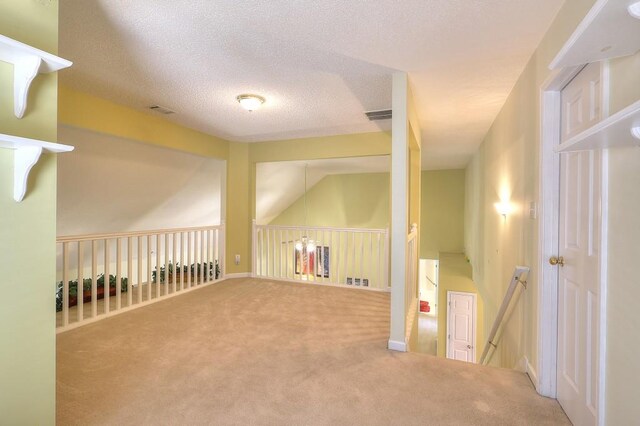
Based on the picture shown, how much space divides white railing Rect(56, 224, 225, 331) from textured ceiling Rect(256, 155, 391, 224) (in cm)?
212

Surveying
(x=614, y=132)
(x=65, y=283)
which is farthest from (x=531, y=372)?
(x=65, y=283)

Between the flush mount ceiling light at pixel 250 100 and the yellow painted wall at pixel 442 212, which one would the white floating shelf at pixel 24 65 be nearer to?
the flush mount ceiling light at pixel 250 100

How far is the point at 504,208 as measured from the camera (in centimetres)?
322

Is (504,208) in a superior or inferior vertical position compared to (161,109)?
inferior

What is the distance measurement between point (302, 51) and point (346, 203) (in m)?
6.52

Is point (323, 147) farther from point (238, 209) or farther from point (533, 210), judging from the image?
point (533, 210)

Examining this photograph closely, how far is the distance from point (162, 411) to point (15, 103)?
1.68m

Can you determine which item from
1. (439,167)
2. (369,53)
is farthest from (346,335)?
(439,167)

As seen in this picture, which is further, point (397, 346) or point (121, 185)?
point (121, 185)

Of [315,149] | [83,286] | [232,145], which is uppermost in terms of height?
[232,145]

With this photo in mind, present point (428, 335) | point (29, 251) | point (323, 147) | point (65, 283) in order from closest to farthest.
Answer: point (29, 251) → point (65, 283) → point (323, 147) → point (428, 335)

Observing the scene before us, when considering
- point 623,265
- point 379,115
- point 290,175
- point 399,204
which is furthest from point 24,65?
point 290,175

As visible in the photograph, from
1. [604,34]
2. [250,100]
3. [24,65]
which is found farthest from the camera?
[250,100]

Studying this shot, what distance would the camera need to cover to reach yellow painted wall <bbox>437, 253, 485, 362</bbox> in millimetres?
5942
